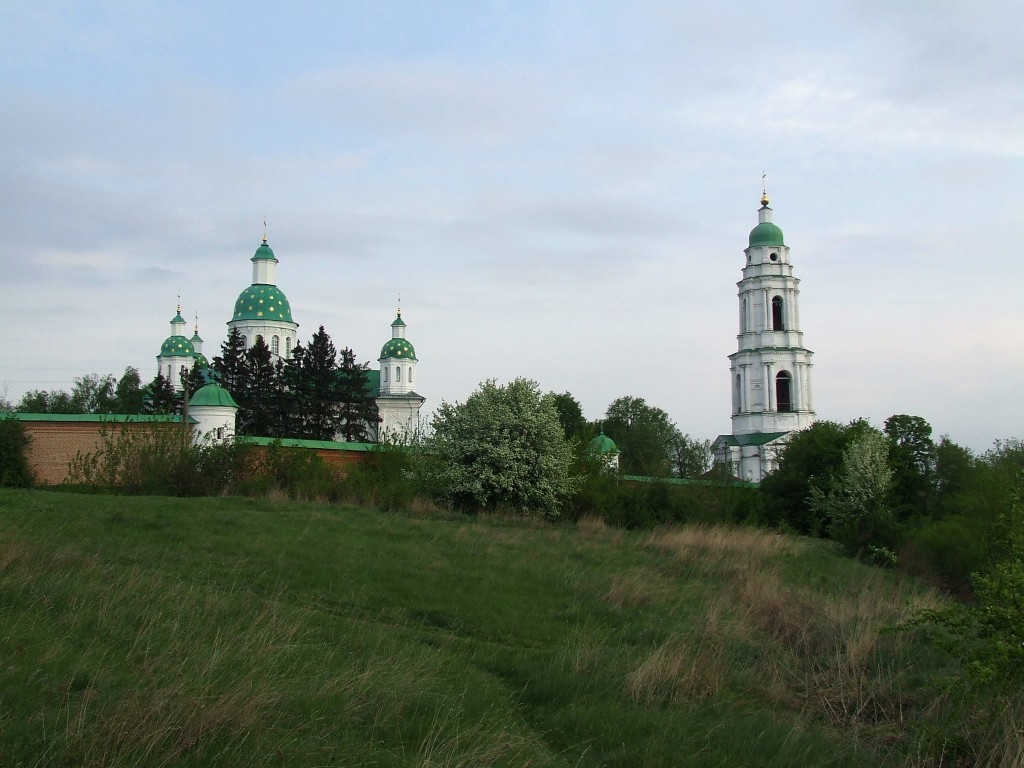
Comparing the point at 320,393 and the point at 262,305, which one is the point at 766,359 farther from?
the point at 262,305

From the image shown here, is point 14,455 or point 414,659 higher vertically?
point 14,455

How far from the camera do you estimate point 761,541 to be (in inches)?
871

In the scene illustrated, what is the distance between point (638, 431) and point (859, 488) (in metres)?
43.0

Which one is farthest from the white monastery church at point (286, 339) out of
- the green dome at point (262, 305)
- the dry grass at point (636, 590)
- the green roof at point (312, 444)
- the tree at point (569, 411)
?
the dry grass at point (636, 590)

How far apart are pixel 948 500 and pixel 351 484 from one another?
19.6 metres

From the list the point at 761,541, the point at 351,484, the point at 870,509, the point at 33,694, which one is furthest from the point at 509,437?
the point at 33,694

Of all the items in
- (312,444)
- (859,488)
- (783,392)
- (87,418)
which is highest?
(783,392)

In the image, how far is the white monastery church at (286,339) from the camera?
224ft

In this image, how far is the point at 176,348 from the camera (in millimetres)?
76562

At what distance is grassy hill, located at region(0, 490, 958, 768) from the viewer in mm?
5934

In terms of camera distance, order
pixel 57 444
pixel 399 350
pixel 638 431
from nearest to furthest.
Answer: pixel 57 444, pixel 399 350, pixel 638 431

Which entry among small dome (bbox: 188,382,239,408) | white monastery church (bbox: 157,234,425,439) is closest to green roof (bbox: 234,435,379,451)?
small dome (bbox: 188,382,239,408)

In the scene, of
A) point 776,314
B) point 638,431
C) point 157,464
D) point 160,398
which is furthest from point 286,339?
point 157,464

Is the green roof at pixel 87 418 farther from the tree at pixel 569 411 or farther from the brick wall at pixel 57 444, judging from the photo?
the tree at pixel 569 411
